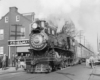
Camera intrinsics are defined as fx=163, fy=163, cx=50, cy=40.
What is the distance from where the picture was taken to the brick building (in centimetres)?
2395

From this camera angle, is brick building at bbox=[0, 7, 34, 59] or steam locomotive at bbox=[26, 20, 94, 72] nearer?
steam locomotive at bbox=[26, 20, 94, 72]

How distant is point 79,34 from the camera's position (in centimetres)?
4250

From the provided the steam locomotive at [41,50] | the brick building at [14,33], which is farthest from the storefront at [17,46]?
the steam locomotive at [41,50]

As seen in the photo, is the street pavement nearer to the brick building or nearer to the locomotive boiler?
the locomotive boiler

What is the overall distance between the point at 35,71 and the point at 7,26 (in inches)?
577

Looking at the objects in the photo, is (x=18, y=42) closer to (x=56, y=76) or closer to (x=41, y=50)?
(x=41, y=50)

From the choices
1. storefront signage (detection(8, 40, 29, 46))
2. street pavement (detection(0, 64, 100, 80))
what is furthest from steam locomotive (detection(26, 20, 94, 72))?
storefront signage (detection(8, 40, 29, 46))

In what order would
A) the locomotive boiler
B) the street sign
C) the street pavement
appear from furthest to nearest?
the street sign → the locomotive boiler → the street pavement

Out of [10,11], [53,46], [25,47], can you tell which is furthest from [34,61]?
[10,11]

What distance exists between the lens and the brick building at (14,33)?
24.0m

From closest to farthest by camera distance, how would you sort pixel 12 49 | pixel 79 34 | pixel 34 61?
pixel 34 61
pixel 12 49
pixel 79 34

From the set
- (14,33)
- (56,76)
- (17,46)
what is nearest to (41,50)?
(56,76)

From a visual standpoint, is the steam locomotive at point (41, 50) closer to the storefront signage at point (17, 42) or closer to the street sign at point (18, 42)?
the street sign at point (18, 42)

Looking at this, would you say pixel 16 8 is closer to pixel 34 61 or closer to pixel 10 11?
pixel 10 11
